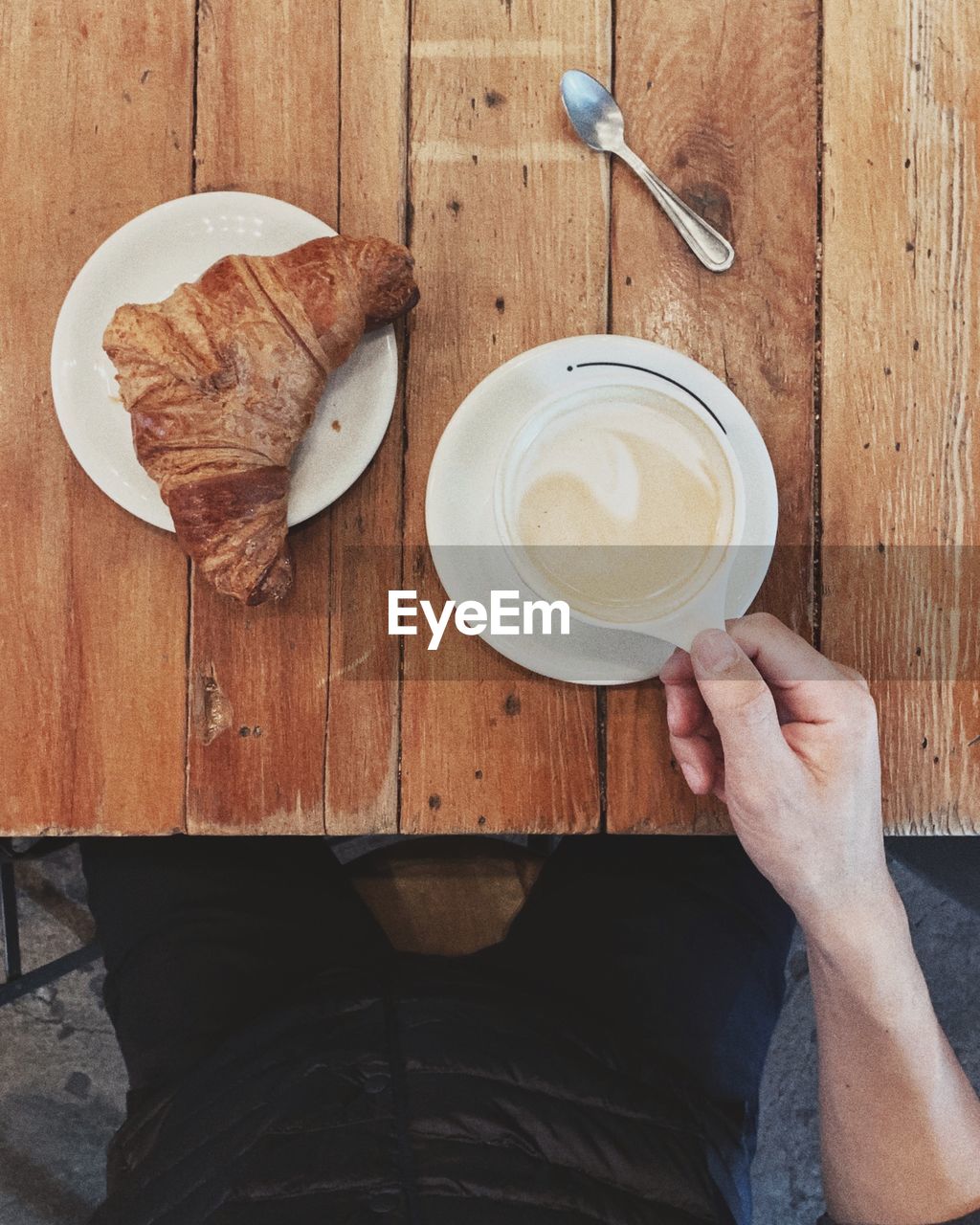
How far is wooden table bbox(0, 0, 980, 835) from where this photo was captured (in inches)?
35.5

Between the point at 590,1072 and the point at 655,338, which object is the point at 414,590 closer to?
the point at 655,338

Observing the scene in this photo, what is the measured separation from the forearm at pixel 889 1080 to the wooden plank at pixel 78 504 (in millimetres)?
675

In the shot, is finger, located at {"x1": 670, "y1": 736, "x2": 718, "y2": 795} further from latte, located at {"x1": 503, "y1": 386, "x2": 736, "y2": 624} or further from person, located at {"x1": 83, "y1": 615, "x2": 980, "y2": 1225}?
latte, located at {"x1": 503, "y1": 386, "x2": 736, "y2": 624}

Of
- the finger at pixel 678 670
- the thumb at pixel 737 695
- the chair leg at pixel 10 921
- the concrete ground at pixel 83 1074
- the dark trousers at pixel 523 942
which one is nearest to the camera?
the thumb at pixel 737 695

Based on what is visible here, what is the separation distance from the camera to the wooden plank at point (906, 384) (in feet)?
3.01

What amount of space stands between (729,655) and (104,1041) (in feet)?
4.23

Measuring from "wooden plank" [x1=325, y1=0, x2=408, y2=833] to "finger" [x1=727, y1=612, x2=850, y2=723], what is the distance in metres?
0.34

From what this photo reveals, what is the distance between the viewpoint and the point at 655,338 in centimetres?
91

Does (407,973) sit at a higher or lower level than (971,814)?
lower

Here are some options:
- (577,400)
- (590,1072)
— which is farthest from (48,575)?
(590,1072)

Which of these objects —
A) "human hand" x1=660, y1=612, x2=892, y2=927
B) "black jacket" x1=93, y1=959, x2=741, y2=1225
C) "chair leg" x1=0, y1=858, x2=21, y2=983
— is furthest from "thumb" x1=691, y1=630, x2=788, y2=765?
"chair leg" x1=0, y1=858, x2=21, y2=983

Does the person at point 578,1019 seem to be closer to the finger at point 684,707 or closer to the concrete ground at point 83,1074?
the finger at point 684,707

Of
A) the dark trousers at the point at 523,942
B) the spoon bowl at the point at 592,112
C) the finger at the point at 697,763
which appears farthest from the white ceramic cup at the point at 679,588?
the dark trousers at the point at 523,942

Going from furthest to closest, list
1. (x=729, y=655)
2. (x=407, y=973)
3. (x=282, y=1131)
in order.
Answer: (x=407, y=973)
(x=282, y=1131)
(x=729, y=655)
